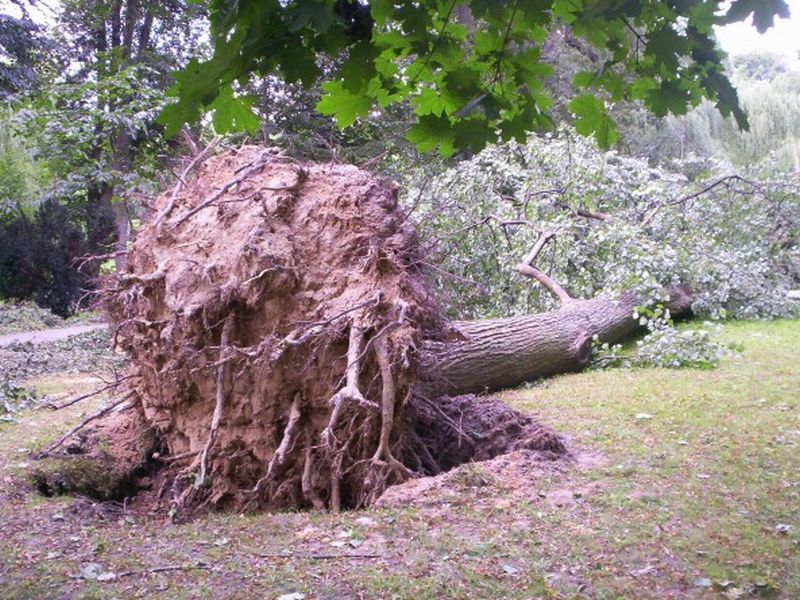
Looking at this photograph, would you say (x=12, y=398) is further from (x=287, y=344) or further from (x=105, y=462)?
(x=287, y=344)

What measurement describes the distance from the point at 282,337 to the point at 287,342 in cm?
25

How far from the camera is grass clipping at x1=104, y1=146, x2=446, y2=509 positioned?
4.73 meters

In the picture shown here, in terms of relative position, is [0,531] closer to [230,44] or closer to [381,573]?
[381,573]

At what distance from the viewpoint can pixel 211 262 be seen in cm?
500

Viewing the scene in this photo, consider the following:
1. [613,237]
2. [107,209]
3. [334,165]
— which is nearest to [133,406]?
[334,165]

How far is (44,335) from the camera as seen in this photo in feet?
47.0

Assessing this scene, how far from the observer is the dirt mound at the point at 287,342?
4.74m

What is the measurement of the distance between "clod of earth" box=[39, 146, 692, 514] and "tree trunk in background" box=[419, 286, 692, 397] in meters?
1.11

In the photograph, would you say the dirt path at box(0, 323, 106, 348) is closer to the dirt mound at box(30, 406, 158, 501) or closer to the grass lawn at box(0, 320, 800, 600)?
the dirt mound at box(30, 406, 158, 501)

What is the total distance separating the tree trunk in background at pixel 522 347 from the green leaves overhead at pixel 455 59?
3176mm

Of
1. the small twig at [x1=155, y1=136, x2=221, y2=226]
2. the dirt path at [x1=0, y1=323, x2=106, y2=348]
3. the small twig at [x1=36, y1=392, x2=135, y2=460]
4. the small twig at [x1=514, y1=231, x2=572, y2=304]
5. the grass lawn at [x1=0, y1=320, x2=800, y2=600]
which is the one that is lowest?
the grass lawn at [x1=0, y1=320, x2=800, y2=600]

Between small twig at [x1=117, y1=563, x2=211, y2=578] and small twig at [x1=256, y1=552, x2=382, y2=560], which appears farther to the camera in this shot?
small twig at [x1=256, y1=552, x2=382, y2=560]

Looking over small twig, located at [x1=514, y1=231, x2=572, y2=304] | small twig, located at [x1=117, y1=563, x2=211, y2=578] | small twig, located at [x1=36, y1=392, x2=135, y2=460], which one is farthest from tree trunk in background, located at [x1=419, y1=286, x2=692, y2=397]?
small twig, located at [x1=117, y1=563, x2=211, y2=578]

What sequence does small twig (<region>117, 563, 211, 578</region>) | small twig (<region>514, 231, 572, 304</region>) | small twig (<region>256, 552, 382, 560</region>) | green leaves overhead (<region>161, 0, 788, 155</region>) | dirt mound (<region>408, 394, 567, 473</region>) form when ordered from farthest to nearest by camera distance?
1. small twig (<region>514, 231, 572, 304</region>)
2. dirt mound (<region>408, 394, 567, 473</region>)
3. small twig (<region>256, 552, 382, 560</region>)
4. small twig (<region>117, 563, 211, 578</region>)
5. green leaves overhead (<region>161, 0, 788, 155</region>)
